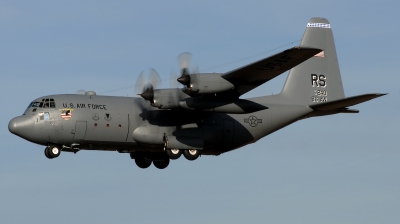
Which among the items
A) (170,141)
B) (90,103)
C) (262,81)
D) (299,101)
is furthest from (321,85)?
(90,103)

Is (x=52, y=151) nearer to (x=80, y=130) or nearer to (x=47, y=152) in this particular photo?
(x=47, y=152)

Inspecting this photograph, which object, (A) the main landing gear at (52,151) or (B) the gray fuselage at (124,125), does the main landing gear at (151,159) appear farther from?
(A) the main landing gear at (52,151)

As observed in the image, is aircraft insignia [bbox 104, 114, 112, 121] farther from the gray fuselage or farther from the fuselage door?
the fuselage door

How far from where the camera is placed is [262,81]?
2862cm

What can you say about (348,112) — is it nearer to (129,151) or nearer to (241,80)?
(241,80)

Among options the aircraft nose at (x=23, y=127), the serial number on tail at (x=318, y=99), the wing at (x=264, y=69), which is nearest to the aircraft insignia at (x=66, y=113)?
the aircraft nose at (x=23, y=127)

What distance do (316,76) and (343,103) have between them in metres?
3.19

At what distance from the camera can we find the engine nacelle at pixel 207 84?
2759cm

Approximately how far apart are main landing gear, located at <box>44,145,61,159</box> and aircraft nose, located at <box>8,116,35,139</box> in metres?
A: 0.82

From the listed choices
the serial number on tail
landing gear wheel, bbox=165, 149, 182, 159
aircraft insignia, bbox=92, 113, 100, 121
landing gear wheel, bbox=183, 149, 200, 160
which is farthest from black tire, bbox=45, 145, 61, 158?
the serial number on tail

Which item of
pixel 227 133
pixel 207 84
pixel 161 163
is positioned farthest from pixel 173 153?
pixel 207 84

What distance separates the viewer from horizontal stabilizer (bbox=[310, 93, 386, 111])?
2850cm

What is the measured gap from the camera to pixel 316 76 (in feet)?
108

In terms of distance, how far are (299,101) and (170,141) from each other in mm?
6020
